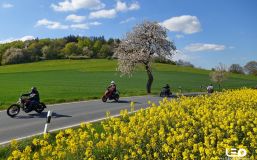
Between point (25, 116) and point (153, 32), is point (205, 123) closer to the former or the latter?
point (25, 116)

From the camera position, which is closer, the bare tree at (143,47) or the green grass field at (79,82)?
the green grass field at (79,82)

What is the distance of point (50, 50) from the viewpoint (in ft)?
419

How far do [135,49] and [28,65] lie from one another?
2802 inches

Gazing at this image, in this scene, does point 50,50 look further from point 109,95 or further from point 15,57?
point 109,95

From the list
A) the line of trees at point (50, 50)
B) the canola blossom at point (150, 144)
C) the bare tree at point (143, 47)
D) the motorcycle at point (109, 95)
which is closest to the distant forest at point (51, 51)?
the line of trees at point (50, 50)

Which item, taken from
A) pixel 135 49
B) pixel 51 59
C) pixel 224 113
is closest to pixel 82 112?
pixel 224 113

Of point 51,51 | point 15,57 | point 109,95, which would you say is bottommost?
point 109,95

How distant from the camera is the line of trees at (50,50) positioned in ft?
392

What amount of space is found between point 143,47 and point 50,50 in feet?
291

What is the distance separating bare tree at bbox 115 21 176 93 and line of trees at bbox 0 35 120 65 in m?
69.9

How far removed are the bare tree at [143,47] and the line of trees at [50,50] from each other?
229 feet

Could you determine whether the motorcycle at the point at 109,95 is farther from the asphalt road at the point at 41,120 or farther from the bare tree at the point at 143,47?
the bare tree at the point at 143,47

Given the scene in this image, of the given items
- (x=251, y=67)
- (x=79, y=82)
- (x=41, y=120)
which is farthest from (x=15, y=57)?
(x=41, y=120)

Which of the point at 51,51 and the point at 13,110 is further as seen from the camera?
the point at 51,51
